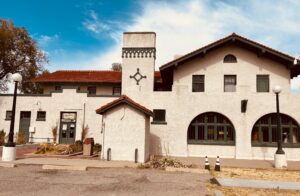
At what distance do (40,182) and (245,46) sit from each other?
56.2ft

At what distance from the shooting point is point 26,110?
76.8 feet

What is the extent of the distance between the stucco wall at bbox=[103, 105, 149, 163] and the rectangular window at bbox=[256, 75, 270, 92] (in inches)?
385

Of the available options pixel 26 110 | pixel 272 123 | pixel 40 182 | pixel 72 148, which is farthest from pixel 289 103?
pixel 26 110

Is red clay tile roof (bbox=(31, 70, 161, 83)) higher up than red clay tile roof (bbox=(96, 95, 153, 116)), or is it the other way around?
red clay tile roof (bbox=(31, 70, 161, 83))

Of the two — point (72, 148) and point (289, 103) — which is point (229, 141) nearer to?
point (289, 103)

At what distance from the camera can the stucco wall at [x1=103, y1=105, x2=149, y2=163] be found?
1481cm

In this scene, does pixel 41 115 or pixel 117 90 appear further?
pixel 117 90

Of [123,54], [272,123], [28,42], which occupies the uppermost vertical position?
[28,42]

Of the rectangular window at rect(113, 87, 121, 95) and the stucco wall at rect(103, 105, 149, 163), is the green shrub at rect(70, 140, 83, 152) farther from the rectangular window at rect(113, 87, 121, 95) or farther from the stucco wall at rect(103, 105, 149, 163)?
Result: the rectangular window at rect(113, 87, 121, 95)

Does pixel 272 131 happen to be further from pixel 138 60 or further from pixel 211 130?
pixel 138 60

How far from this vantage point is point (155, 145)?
1852cm

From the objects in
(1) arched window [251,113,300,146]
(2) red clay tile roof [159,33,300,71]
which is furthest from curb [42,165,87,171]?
(1) arched window [251,113,300,146]

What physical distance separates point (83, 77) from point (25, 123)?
23.2 ft

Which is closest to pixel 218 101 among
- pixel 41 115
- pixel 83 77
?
pixel 83 77
